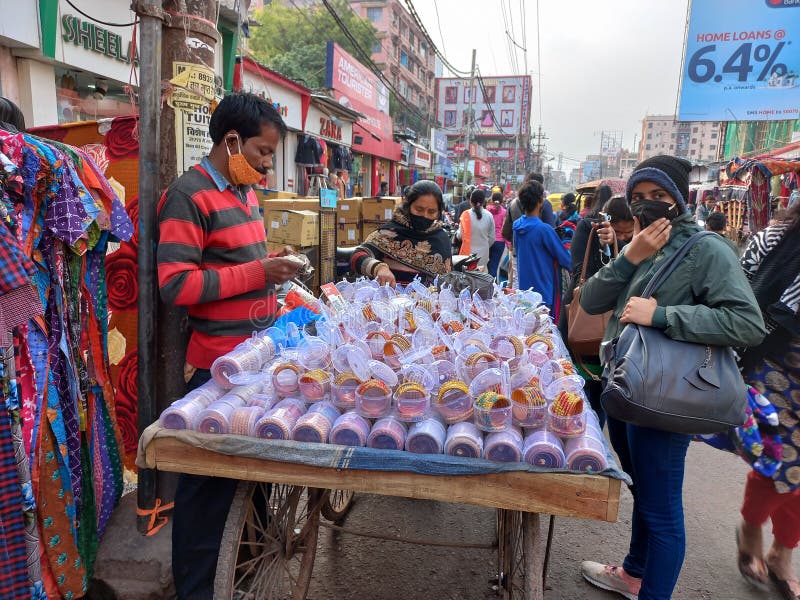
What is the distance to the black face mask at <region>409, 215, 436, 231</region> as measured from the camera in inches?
123

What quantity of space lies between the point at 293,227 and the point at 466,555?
3.63 m

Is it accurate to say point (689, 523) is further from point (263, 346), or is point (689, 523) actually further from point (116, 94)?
point (116, 94)

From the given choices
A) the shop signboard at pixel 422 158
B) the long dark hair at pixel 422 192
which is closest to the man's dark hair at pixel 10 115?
the long dark hair at pixel 422 192

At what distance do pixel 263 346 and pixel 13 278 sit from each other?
751 mm

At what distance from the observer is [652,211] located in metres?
1.80

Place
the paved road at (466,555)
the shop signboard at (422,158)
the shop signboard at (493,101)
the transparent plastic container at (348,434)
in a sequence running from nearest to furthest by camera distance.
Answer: the transparent plastic container at (348,434) < the paved road at (466,555) < the shop signboard at (422,158) < the shop signboard at (493,101)

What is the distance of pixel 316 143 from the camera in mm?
13531

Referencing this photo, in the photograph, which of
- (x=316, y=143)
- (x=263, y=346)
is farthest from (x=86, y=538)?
(x=316, y=143)

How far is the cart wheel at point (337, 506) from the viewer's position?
8.02 feet

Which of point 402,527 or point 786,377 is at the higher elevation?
point 786,377

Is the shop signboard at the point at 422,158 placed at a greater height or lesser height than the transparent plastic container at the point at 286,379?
greater

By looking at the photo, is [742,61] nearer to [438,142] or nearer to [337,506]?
[337,506]

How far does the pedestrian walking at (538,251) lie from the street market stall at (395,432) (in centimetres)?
287

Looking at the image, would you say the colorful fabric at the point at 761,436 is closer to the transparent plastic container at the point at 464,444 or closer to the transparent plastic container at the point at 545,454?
the transparent plastic container at the point at 545,454
